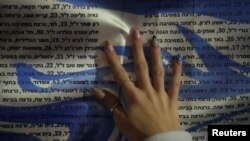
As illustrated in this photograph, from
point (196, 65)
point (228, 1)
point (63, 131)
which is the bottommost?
point (63, 131)

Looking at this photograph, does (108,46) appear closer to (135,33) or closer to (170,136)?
(135,33)

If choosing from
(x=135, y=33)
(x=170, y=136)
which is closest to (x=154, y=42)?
(x=135, y=33)

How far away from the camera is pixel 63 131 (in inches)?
28.4

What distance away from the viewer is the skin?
2.29 feet

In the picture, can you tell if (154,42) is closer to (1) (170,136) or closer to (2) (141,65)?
(2) (141,65)

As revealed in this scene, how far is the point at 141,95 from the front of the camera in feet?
2.32

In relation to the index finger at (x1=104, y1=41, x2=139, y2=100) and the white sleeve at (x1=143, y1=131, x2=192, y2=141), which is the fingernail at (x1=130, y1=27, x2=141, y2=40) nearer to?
the index finger at (x1=104, y1=41, x2=139, y2=100)

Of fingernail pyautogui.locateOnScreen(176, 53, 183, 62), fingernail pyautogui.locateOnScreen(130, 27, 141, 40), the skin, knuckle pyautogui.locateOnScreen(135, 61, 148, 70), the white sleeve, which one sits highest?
fingernail pyautogui.locateOnScreen(130, 27, 141, 40)

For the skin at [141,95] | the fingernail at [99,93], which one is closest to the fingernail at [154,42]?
the skin at [141,95]

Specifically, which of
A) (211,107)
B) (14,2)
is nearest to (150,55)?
(211,107)

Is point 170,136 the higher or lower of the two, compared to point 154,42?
lower

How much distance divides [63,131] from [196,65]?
23 centimetres

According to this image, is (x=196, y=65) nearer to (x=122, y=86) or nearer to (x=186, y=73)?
(x=186, y=73)

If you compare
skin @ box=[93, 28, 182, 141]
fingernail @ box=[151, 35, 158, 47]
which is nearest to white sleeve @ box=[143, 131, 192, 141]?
skin @ box=[93, 28, 182, 141]
